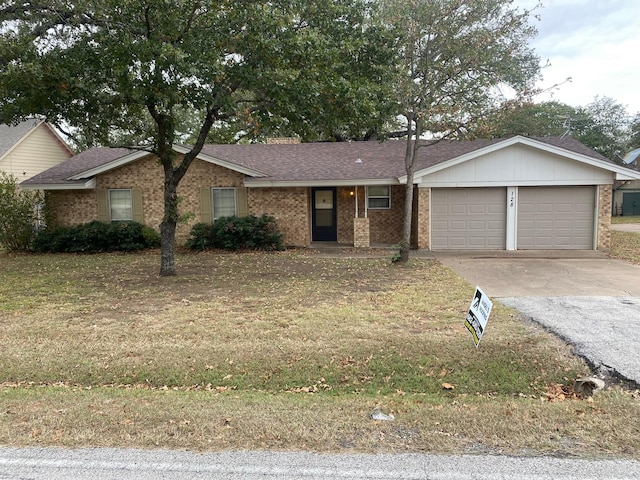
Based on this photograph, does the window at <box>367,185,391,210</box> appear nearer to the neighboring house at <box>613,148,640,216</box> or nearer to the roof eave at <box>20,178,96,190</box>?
the roof eave at <box>20,178,96,190</box>

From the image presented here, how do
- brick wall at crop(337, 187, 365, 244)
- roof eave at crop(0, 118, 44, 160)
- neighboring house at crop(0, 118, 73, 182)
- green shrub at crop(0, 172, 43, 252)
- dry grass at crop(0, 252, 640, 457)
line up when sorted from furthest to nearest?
neighboring house at crop(0, 118, 73, 182), roof eave at crop(0, 118, 44, 160), brick wall at crop(337, 187, 365, 244), green shrub at crop(0, 172, 43, 252), dry grass at crop(0, 252, 640, 457)

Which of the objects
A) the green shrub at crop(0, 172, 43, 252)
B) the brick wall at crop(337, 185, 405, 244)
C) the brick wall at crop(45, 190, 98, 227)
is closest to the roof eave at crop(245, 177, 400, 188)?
the brick wall at crop(337, 185, 405, 244)

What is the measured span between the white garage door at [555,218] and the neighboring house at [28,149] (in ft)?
71.4

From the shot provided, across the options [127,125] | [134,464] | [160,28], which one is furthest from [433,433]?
[127,125]

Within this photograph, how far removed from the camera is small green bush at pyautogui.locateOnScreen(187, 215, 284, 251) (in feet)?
50.5

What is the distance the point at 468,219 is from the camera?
48.9 feet

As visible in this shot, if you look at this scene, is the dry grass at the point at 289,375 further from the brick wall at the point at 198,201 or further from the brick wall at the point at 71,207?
the brick wall at the point at 71,207

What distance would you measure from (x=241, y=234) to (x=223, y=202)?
1.76m

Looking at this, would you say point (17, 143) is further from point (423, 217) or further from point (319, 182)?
point (423, 217)

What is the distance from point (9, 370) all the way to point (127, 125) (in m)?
7.19

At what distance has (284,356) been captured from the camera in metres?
5.39

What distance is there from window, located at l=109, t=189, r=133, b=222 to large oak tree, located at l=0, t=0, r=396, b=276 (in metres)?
6.30

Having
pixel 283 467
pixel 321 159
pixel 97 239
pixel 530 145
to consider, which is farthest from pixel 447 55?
pixel 97 239

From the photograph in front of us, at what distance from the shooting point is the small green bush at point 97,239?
15.6 metres
